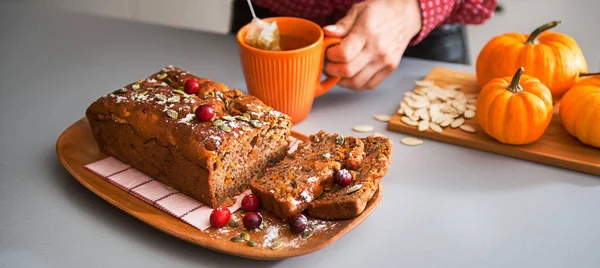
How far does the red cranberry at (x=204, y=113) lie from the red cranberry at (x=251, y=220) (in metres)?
0.24

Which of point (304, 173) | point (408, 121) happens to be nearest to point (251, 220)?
point (304, 173)

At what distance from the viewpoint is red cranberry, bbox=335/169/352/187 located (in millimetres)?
1255

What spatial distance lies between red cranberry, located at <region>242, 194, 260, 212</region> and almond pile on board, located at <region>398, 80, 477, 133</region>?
552 mm

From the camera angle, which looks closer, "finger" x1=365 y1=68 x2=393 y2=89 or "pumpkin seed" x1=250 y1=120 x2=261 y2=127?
"pumpkin seed" x1=250 y1=120 x2=261 y2=127

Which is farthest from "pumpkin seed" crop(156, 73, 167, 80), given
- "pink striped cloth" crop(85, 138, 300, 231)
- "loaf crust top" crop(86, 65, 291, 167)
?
"pink striped cloth" crop(85, 138, 300, 231)

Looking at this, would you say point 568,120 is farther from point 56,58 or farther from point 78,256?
point 56,58

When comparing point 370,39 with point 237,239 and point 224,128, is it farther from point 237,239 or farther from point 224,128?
point 237,239

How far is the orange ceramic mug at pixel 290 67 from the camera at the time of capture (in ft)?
4.99

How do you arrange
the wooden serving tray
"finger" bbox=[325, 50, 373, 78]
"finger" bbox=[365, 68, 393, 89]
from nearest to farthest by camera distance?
the wooden serving tray < "finger" bbox=[325, 50, 373, 78] < "finger" bbox=[365, 68, 393, 89]

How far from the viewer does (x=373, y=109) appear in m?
1.73

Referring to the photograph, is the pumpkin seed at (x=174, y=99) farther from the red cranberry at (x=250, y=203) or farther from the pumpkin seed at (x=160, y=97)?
the red cranberry at (x=250, y=203)

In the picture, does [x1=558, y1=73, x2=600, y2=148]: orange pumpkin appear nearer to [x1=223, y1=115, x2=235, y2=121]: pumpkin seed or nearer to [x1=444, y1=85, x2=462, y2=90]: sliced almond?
[x1=444, y1=85, x2=462, y2=90]: sliced almond

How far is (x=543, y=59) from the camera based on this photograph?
5.33 feet

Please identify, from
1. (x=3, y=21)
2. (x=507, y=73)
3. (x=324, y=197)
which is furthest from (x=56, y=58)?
(x=507, y=73)
